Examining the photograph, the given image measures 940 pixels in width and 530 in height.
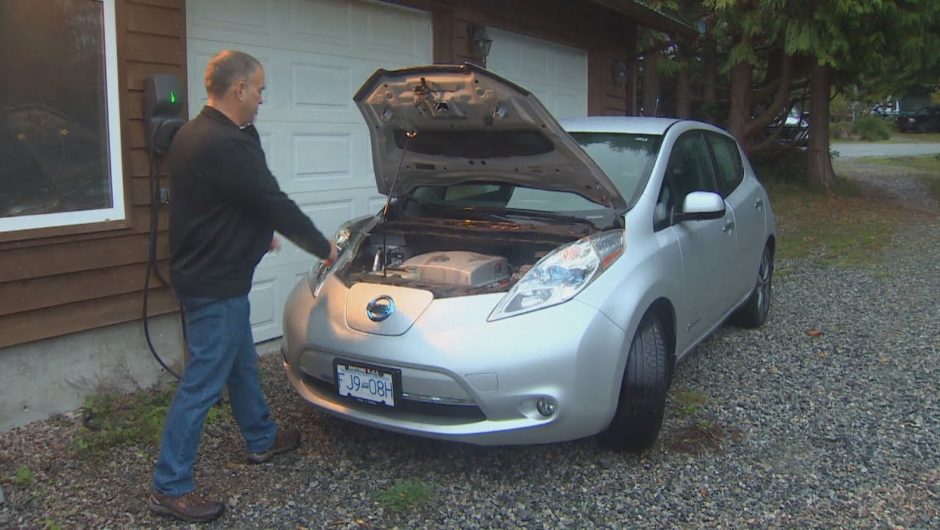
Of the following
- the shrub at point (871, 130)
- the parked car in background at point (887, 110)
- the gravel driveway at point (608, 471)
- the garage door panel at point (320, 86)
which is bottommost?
the gravel driveway at point (608, 471)

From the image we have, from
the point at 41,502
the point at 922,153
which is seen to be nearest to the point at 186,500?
the point at 41,502

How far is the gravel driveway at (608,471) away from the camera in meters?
3.25

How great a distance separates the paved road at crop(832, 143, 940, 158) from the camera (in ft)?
87.2

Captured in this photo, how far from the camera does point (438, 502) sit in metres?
3.35

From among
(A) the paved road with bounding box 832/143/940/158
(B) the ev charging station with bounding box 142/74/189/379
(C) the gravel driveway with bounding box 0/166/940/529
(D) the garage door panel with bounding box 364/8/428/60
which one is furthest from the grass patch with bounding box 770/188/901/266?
(A) the paved road with bounding box 832/143/940/158

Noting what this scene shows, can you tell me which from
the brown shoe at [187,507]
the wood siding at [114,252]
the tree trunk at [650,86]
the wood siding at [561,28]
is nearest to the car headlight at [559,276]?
the brown shoe at [187,507]

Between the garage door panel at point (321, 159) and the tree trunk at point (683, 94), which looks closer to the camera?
the garage door panel at point (321, 159)

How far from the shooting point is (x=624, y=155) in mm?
4512

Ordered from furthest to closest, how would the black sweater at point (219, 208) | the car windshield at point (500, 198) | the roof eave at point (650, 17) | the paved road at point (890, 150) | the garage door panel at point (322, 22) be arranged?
the paved road at point (890, 150)
the roof eave at point (650, 17)
the garage door panel at point (322, 22)
the car windshield at point (500, 198)
the black sweater at point (219, 208)

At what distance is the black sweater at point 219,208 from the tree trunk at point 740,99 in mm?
12299

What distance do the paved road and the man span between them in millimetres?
25322

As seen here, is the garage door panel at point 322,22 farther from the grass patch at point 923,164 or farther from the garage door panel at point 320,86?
the grass patch at point 923,164

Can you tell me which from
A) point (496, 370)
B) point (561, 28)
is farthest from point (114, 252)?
point (561, 28)

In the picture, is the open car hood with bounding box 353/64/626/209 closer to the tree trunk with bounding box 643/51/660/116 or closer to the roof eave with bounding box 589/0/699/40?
the roof eave with bounding box 589/0/699/40
